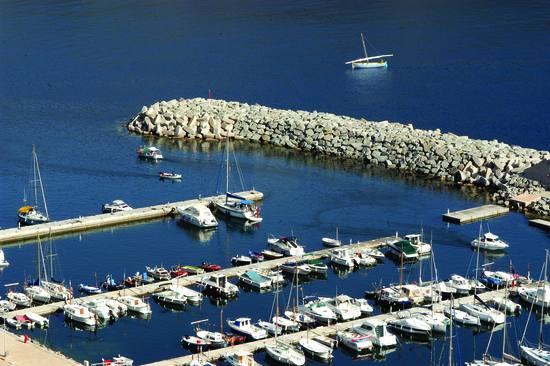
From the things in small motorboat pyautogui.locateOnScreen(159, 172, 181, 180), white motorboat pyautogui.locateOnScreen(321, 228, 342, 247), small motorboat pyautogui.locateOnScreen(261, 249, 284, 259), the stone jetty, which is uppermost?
the stone jetty

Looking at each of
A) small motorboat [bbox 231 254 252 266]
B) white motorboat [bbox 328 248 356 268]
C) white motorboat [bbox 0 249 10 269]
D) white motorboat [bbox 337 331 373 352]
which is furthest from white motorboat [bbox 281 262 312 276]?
white motorboat [bbox 0 249 10 269]

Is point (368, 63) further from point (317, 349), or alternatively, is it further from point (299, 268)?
point (317, 349)

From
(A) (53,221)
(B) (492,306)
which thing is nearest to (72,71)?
(A) (53,221)

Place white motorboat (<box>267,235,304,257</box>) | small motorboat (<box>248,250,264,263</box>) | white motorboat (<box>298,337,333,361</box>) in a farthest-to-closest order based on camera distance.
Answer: white motorboat (<box>267,235,304,257</box>) < small motorboat (<box>248,250,264,263</box>) < white motorboat (<box>298,337,333,361</box>)

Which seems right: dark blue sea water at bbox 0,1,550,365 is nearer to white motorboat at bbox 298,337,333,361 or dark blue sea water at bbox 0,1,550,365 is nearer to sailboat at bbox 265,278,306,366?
white motorboat at bbox 298,337,333,361

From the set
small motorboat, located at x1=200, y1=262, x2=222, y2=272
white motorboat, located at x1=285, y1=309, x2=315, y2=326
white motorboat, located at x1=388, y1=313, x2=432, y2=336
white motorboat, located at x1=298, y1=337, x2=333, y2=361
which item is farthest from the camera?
small motorboat, located at x1=200, y1=262, x2=222, y2=272

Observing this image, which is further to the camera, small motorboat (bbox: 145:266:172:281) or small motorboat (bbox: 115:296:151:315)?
small motorboat (bbox: 145:266:172:281)

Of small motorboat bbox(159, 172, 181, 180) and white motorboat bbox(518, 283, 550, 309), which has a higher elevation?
small motorboat bbox(159, 172, 181, 180)

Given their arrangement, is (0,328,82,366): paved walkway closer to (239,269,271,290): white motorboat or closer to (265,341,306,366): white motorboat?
(265,341,306,366): white motorboat
